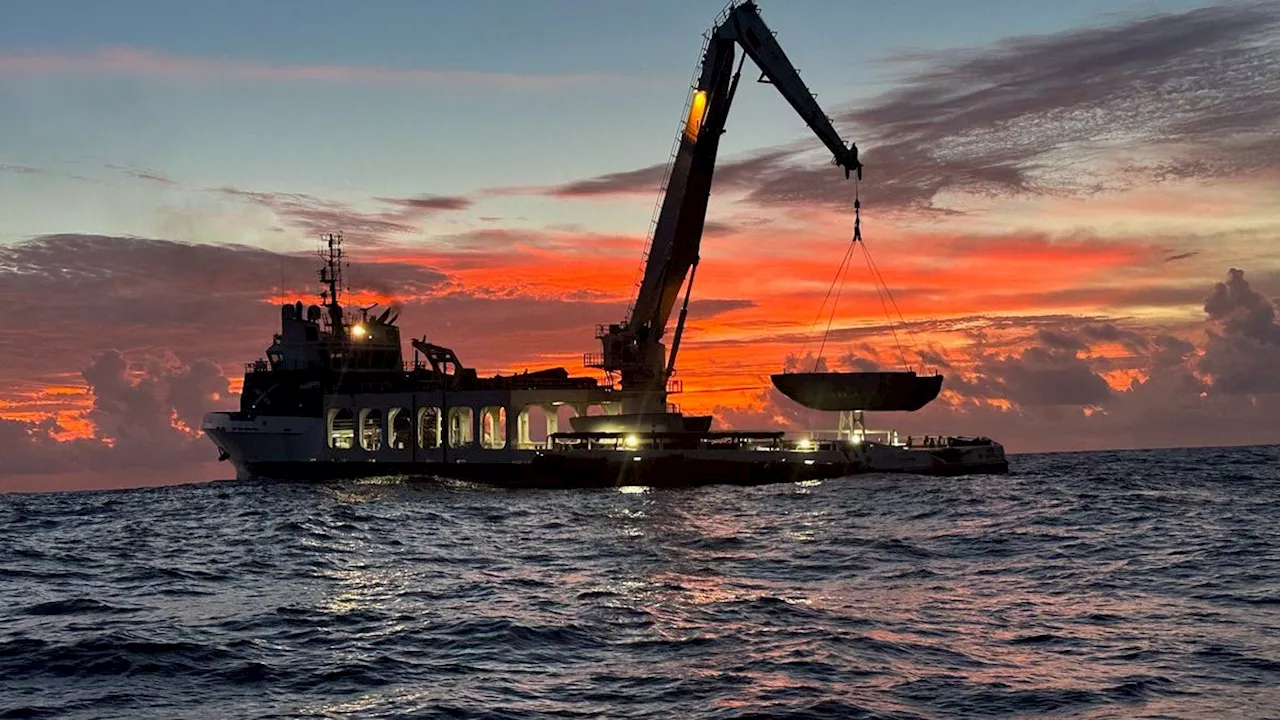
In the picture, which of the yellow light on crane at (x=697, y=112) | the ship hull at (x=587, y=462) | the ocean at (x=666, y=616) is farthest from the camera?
the yellow light on crane at (x=697, y=112)

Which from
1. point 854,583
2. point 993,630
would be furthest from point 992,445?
point 993,630

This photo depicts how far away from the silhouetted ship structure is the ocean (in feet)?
78.3

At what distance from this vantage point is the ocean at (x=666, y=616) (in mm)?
19203

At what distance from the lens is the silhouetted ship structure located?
7862 cm

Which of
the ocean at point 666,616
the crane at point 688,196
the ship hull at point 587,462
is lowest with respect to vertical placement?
the ocean at point 666,616

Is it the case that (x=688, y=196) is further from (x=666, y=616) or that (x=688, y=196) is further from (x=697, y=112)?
(x=666, y=616)

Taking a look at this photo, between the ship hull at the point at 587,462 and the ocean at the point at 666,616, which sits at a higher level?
the ship hull at the point at 587,462

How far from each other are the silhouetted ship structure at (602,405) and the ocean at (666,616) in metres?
23.9

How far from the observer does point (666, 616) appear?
26.7 metres

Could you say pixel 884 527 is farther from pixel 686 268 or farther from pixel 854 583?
pixel 686 268

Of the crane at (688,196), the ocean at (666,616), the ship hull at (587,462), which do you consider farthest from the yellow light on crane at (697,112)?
the ocean at (666,616)

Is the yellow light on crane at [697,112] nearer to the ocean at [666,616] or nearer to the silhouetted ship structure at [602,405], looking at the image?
the silhouetted ship structure at [602,405]

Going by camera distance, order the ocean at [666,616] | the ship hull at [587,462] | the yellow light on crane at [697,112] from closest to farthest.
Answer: the ocean at [666,616] → the ship hull at [587,462] → the yellow light on crane at [697,112]

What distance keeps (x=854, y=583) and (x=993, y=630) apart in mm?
7926
